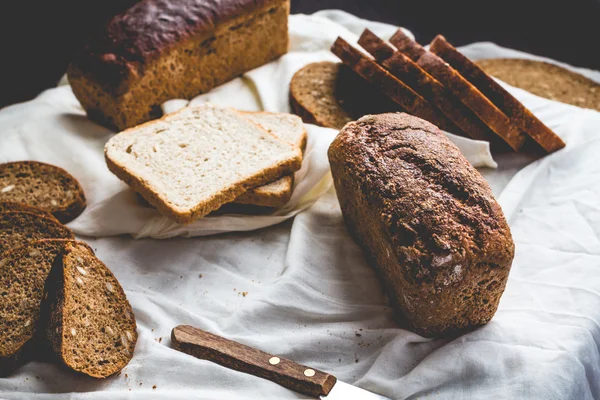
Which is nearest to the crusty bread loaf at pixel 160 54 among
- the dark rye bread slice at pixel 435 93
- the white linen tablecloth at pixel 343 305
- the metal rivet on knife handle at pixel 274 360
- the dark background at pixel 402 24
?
the white linen tablecloth at pixel 343 305

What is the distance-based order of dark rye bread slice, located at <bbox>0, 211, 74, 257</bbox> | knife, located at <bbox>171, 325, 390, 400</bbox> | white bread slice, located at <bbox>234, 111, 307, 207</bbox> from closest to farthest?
1. knife, located at <bbox>171, 325, 390, 400</bbox>
2. dark rye bread slice, located at <bbox>0, 211, 74, 257</bbox>
3. white bread slice, located at <bbox>234, 111, 307, 207</bbox>

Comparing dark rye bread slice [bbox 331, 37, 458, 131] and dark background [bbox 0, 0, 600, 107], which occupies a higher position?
dark rye bread slice [bbox 331, 37, 458, 131]

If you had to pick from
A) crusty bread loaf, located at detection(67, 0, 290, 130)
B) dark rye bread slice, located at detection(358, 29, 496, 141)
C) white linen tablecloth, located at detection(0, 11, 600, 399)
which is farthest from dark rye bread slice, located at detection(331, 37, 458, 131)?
crusty bread loaf, located at detection(67, 0, 290, 130)

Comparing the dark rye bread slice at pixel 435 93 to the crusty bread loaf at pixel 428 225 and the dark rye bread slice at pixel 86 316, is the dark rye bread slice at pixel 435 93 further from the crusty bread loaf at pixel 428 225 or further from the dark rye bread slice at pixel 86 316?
the dark rye bread slice at pixel 86 316

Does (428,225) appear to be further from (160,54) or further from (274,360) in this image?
(160,54)

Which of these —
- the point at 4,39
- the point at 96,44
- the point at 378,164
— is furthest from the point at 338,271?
the point at 4,39

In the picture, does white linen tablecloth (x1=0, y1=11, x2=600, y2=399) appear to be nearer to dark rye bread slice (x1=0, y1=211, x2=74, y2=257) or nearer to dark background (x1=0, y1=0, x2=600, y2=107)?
dark rye bread slice (x1=0, y1=211, x2=74, y2=257)

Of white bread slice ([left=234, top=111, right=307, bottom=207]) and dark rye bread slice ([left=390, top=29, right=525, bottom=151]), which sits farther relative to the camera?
dark rye bread slice ([left=390, top=29, right=525, bottom=151])
